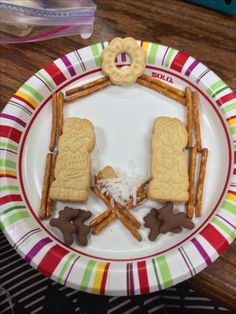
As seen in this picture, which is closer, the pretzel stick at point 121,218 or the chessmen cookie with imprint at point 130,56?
the pretzel stick at point 121,218

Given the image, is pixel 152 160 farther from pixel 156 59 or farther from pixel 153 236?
pixel 156 59

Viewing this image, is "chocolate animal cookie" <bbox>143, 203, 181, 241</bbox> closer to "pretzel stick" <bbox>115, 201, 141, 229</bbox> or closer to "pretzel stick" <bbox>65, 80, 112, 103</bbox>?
"pretzel stick" <bbox>115, 201, 141, 229</bbox>

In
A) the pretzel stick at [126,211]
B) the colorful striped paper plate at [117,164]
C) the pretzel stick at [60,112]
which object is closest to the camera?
the colorful striped paper plate at [117,164]

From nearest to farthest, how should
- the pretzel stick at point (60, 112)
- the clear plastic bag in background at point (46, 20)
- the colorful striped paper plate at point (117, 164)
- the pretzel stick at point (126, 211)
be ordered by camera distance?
the colorful striped paper plate at point (117, 164) → the pretzel stick at point (126, 211) → the pretzel stick at point (60, 112) → the clear plastic bag in background at point (46, 20)

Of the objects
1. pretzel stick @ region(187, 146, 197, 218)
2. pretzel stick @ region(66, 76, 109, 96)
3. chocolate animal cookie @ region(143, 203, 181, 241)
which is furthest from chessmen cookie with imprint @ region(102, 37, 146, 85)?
chocolate animal cookie @ region(143, 203, 181, 241)

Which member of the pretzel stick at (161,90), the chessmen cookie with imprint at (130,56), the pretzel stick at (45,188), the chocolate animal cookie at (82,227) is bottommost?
the chocolate animal cookie at (82,227)

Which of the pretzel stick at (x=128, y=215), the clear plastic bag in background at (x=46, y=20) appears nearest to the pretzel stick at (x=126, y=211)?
the pretzel stick at (x=128, y=215)

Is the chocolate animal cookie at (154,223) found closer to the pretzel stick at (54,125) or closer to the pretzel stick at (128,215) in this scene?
the pretzel stick at (128,215)
